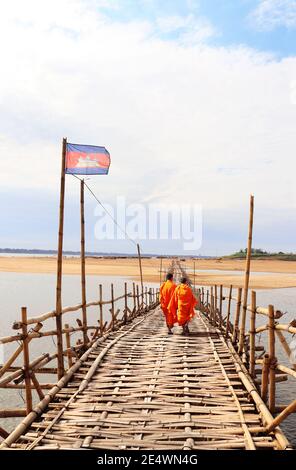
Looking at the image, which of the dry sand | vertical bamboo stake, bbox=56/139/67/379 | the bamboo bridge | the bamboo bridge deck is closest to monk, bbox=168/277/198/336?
the bamboo bridge

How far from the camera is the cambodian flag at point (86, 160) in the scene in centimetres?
681

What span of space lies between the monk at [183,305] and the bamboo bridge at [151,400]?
1.15 meters

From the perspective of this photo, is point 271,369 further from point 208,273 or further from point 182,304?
point 208,273

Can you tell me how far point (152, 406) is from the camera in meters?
4.80

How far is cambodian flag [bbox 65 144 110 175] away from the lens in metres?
6.81

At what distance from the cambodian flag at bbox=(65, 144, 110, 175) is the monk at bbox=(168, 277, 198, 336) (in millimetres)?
2960

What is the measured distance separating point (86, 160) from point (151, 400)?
3942mm

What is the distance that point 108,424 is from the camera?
4301 millimetres

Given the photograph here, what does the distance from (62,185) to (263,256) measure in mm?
87752

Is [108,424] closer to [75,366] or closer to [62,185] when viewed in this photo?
[75,366]

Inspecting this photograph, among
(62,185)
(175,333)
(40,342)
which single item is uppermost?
(62,185)

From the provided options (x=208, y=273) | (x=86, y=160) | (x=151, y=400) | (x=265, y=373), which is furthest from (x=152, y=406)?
(x=208, y=273)

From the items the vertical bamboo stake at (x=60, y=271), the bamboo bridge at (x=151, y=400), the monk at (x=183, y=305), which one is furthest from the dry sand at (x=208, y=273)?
the vertical bamboo stake at (x=60, y=271)

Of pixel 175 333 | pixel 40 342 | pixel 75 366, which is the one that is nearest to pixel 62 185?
pixel 75 366
